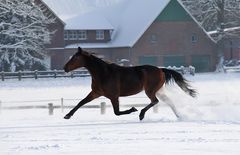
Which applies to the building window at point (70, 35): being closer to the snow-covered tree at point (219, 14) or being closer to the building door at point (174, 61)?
the building door at point (174, 61)

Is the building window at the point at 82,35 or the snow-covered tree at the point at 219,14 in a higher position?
the snow-covered tree at the point at 219,14

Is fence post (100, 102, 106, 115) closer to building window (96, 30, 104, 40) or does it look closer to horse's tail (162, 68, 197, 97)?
horse's tail (162, 68, 197, 97)

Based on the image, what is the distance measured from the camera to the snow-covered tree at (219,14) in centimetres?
5856

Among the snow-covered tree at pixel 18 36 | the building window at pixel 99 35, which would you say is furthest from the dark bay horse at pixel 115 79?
the building window at pixel 99 35

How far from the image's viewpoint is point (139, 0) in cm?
6088

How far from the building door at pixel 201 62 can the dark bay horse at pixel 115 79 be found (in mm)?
41945

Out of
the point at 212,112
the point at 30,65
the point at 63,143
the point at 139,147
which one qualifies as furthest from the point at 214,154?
the point at 30,65

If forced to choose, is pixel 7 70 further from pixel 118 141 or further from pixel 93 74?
pixel 118 141

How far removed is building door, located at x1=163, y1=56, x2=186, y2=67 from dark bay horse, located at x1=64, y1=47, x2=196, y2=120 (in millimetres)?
40475

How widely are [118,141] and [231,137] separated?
2093 millimetres

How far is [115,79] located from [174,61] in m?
42.0

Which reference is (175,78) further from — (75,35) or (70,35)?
(75,35)

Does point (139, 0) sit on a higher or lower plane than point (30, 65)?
higher

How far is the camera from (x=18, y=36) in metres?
47.5
